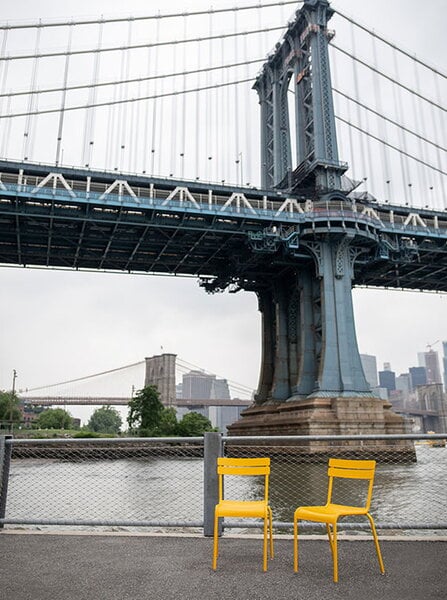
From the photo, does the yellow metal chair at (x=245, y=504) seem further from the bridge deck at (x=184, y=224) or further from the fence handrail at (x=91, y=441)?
the bridge deck at (x=184, y=224)

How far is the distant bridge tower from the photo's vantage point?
140538 millimetres

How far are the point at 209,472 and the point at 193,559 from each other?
56.3 inches

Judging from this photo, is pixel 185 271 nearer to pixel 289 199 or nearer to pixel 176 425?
pixel 289 199

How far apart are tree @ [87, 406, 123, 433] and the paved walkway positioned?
173392 mm

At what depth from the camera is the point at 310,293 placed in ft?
149

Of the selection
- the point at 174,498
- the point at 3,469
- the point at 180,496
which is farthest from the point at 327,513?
the point at 180,496

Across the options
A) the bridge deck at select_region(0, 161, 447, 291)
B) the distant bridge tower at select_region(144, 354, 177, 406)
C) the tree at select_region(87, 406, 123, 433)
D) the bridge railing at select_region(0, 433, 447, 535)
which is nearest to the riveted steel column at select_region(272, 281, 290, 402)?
the bridge deck at select_region(0, 161, 447, 291)

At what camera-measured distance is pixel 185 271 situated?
5466 centimetres

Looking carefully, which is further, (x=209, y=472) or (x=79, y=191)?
(x=79, y=191)

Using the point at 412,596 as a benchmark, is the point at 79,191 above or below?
above

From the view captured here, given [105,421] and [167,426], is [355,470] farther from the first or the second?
[105,421]

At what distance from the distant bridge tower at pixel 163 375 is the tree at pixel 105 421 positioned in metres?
32.0

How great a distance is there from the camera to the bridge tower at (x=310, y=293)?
37438 mm

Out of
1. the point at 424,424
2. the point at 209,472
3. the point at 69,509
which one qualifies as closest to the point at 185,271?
the point at 69,509
